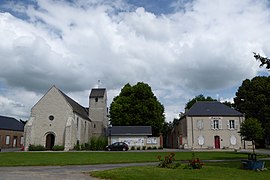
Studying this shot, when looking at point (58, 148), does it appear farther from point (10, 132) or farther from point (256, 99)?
point (256, 99)

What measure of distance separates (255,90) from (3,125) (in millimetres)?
51779

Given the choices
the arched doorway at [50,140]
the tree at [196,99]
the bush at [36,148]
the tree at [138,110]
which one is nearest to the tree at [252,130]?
the tree at [138,110]

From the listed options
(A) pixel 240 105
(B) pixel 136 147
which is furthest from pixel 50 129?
(A) pixel 240 105

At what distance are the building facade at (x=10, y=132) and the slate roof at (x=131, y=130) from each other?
25.1m

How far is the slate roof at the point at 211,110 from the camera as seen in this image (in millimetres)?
45688

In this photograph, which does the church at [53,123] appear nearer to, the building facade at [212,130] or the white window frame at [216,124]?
the building facade at [212,130]

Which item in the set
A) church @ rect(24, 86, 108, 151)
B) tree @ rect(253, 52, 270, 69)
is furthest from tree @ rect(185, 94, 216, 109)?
tree @ rect(253, 52, 270, 69)

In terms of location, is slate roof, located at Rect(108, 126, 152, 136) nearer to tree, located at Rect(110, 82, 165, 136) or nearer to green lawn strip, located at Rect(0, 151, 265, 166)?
tree, located at Rect(110, 82, 165, 136)

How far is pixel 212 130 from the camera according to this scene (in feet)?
148

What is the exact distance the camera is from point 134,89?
55.1m

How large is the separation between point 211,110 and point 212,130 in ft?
11.2

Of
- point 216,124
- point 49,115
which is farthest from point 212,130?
point 49,115

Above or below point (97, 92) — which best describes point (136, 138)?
below

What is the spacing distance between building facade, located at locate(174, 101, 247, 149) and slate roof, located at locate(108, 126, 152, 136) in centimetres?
641
